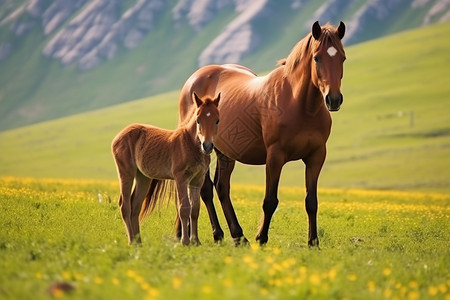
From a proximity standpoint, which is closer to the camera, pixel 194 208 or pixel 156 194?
pixel 194 208

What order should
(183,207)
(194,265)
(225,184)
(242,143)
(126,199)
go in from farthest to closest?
(225,184)
(242,143)
(126,199)
(183,207)
(194,265)

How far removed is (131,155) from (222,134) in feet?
7.63

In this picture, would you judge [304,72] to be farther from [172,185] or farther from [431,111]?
[431,111]

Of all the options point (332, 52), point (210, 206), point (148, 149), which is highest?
point (332, 52)

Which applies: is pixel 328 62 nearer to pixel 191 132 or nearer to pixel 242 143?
pixel 191 132

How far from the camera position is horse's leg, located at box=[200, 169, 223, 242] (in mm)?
14344

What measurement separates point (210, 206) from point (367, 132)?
85.4 m

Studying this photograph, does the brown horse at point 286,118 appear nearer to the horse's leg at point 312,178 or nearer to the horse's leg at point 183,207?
the horse's leg at point 312,178

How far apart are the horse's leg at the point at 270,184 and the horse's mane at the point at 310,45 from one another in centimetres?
164

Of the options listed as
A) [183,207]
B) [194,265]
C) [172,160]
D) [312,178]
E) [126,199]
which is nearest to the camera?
[194,265]

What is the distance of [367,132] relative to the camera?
321ft

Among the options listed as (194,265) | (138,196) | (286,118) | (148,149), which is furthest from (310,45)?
(194,265)

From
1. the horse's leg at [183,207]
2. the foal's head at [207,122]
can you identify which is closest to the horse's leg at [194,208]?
the horse's leg at [183,207]

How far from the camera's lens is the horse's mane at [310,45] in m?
12.2
